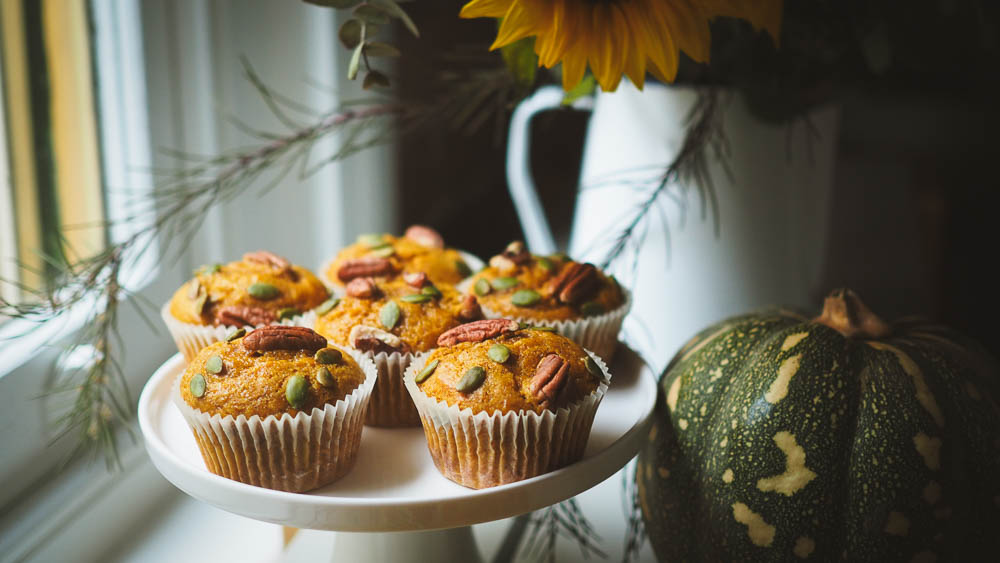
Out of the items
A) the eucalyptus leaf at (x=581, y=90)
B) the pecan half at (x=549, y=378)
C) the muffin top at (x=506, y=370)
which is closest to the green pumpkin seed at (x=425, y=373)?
the muffin top at (x=506, y=370)

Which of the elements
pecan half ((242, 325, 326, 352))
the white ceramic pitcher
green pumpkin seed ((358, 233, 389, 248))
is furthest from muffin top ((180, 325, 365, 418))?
the white ceramic pitcher

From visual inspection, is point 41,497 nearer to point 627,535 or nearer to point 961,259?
point 627,535

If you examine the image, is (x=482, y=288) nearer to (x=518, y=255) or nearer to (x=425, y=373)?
(x=518, y=255)

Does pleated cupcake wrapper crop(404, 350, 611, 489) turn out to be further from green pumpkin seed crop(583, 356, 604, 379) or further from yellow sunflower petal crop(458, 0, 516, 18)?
yellow sunflower petal crop(458, 0, 516, 18)

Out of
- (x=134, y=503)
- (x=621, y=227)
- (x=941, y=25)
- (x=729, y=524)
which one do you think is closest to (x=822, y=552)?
(x=729, y=524)

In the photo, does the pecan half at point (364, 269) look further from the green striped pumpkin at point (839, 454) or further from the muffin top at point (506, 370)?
the green striped pumpkin at point (839, 454)

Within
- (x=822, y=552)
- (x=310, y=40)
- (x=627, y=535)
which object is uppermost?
(x=310, y=40)

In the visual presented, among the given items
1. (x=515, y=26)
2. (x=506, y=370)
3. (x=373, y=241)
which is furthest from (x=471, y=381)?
(x=373, y=241)
